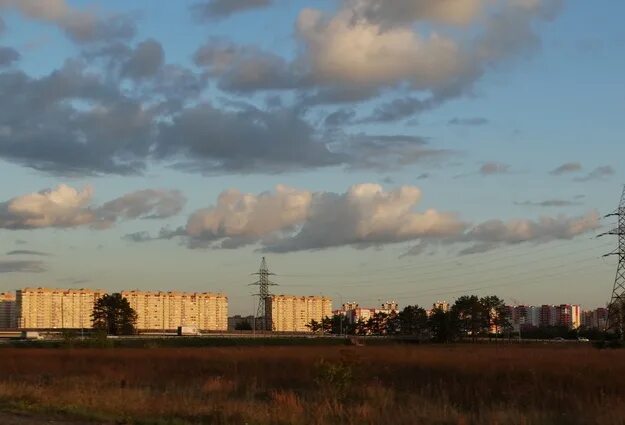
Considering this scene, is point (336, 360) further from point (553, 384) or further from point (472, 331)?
point (472, 331)

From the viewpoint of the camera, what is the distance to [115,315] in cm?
17975

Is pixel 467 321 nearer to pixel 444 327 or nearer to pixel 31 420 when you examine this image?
pixel 444 327

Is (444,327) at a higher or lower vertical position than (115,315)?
lower

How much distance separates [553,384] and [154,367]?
28.6 metres

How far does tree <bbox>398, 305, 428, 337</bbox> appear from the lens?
18288 centimetres

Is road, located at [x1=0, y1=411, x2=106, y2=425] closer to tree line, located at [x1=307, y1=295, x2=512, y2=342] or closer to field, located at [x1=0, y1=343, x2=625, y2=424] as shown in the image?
field, located at [x1=0, y1=343, x2=625, y2=424]

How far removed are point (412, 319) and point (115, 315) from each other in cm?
6711

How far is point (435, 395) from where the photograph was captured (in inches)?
1227

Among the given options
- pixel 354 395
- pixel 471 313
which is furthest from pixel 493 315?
pixel 354 395

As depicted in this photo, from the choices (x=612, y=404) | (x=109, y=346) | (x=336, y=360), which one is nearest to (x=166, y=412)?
(x=336, y=360)

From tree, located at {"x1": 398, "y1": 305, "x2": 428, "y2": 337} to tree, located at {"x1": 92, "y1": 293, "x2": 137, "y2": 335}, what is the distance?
6262 cm

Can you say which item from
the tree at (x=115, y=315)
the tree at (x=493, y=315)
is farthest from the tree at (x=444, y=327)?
the tree at (x=115, y=315)

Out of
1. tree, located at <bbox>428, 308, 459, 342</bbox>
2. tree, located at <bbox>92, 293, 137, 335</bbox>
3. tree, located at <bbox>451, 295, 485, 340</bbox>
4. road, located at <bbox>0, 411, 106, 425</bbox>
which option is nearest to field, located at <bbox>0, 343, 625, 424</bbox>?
road, located at <bbox>0, 411, 106, 425</bbox>

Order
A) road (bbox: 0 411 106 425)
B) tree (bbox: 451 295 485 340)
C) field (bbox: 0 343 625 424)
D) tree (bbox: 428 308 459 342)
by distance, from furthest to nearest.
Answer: tree (bbox: 451 295 485 340) < tree (bbox: 428 308 459 342) < field (bbox: 0 343 625 424) < road (bbox: 0 411 106 425)
